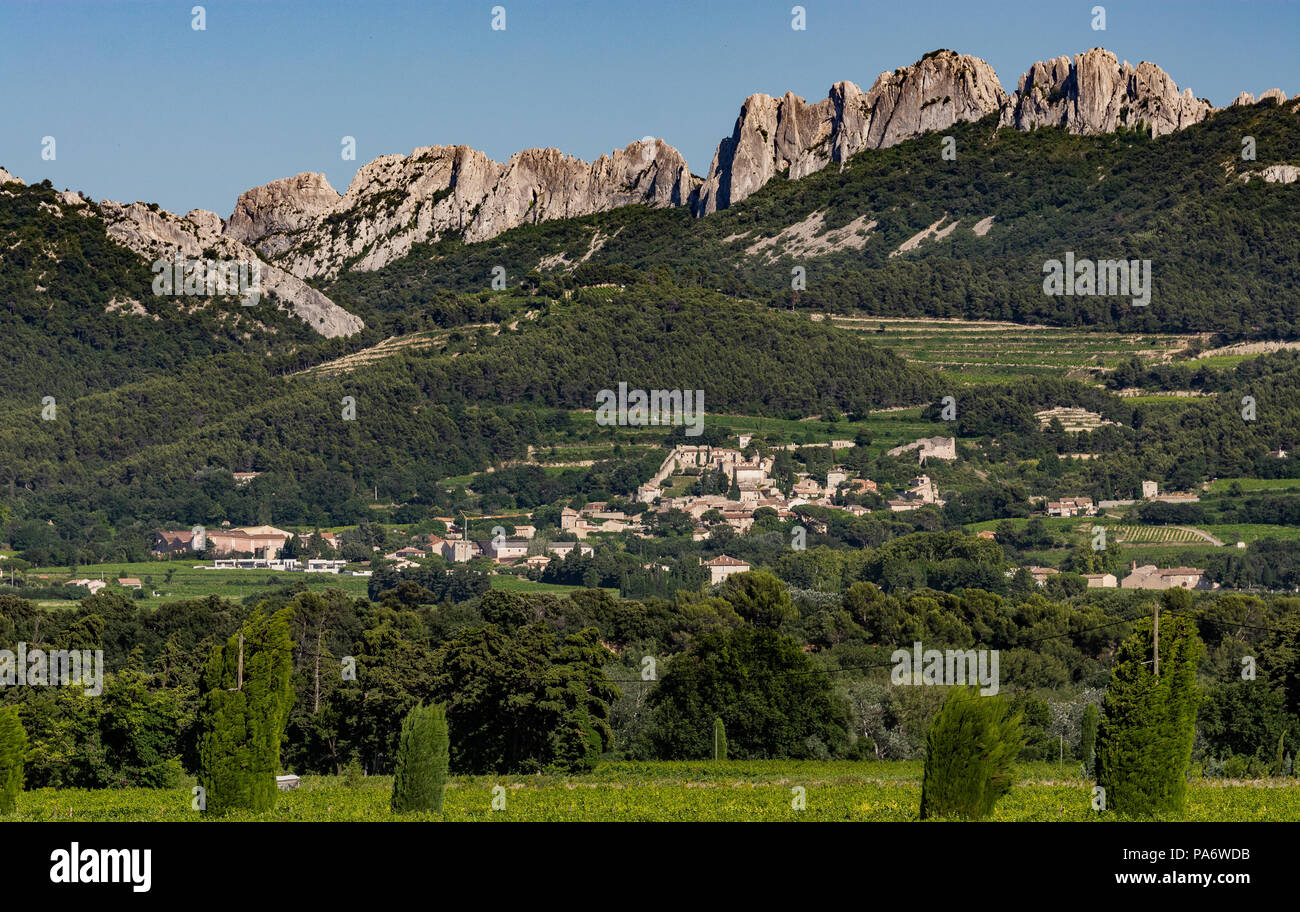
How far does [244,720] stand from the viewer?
2627 cm

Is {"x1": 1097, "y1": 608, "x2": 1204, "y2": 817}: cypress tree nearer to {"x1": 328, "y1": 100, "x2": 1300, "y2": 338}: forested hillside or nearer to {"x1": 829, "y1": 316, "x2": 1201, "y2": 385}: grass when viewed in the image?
{"x1": 829, "y1": 316, "x2": 1201, "y2": 385}: grass

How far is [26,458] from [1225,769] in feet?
371

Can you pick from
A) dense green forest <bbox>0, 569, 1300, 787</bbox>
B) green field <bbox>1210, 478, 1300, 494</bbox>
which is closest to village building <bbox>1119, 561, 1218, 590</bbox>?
green field <bbox>1210, 478, 1300, 494</bbox>

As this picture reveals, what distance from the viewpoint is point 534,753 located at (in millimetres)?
42844

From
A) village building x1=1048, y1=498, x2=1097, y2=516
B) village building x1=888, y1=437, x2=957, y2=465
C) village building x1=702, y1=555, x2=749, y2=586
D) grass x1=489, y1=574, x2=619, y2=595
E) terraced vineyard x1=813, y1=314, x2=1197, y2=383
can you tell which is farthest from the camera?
terraced vineyard x1=813, y1=314, x2=1197, y2=383

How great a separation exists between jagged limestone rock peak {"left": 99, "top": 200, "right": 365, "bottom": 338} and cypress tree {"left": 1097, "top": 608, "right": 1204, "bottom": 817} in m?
162

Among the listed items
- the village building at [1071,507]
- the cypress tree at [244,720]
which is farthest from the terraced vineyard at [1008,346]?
the cypress tree at [244,720]

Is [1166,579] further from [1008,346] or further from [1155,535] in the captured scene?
[1008,346]

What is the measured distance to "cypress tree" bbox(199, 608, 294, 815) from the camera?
85.3 ft

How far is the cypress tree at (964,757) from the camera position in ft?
74.8

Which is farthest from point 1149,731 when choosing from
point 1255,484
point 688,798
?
point 1255,484

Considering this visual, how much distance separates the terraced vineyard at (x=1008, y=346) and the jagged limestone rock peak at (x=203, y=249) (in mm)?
53266

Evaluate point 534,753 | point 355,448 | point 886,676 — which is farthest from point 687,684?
point 355,448
